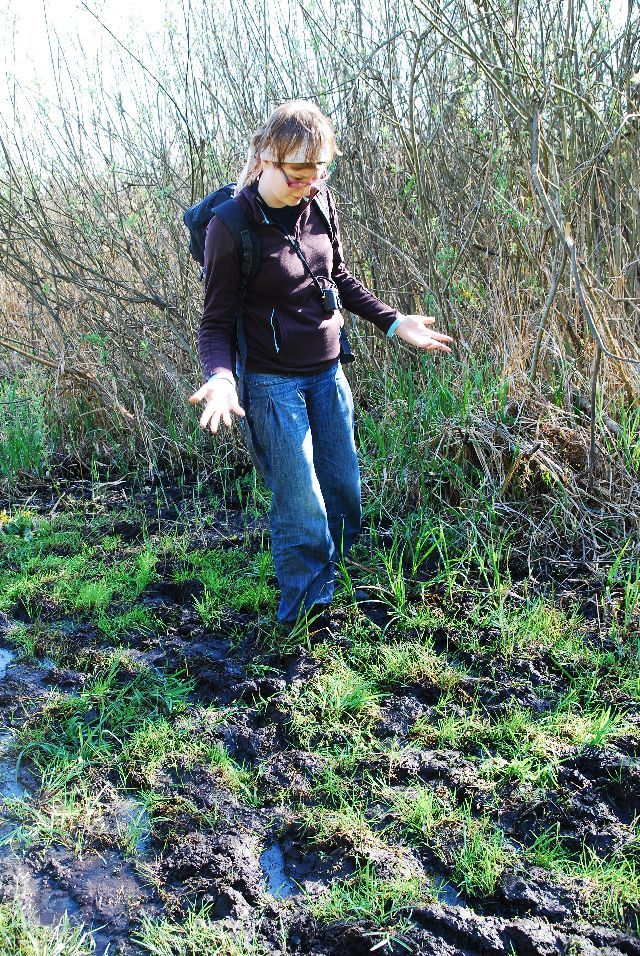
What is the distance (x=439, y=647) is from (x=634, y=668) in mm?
716

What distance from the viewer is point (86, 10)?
4.68m

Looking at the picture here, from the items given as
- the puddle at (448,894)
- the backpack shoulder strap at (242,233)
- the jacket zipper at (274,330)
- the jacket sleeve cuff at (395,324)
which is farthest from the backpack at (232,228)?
the puddle at (448,894)

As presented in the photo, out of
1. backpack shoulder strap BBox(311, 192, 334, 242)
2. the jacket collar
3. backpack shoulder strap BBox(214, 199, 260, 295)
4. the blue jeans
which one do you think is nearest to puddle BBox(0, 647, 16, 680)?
Answer: the blue jeans

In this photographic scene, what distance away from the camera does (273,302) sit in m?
2.81

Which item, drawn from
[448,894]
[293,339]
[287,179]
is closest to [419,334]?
[293,339]

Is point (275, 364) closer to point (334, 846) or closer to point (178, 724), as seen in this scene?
point (178, 724)

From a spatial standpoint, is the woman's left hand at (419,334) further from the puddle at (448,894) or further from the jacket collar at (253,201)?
the puddle at (448,894)

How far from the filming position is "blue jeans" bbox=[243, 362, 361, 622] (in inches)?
114

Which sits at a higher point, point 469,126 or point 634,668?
point 469,126

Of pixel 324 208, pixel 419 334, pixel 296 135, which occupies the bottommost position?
pixel 419 334

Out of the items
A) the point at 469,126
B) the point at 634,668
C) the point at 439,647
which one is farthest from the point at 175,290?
the point at 634,668

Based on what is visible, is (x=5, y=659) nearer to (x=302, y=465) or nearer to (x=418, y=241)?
(x=302, y=465)

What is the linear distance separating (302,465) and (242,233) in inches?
32.9

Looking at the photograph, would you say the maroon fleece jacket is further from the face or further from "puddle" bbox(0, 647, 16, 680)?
"puddle" bbox(0, 647, 16, 680)
